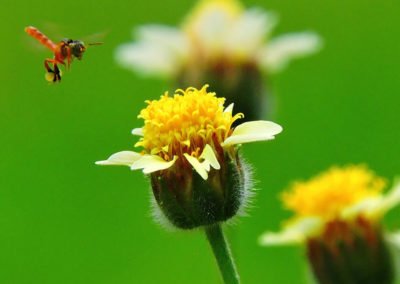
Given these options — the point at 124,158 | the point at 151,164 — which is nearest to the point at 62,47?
the point at 124,158

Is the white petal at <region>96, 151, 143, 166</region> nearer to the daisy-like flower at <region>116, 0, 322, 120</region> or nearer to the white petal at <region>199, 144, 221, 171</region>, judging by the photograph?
the white petal at <region>199, 144, 221, 171</region>

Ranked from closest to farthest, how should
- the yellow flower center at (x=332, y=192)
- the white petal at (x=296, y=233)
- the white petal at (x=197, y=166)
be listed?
the white petal at (x=197, y=166)
the white petal at (x=296, y=233)
the yellow flower center at (x=332, y=192)

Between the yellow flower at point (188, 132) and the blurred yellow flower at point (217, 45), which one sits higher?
the blurred yellow flower at point (217, 45)

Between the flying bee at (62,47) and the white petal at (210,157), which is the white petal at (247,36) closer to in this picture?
the flying bee at (62,47)

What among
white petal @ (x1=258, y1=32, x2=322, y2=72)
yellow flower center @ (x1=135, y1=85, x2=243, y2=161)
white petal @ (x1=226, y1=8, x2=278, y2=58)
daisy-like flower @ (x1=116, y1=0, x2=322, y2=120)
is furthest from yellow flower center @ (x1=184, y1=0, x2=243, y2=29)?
yellow flower center @ (x1=135, y1=85, x2=243, y2=161)

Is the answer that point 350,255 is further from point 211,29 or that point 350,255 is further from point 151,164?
point 211,29

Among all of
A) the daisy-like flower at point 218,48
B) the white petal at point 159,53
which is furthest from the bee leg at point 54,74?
the white petal at point 159,53
